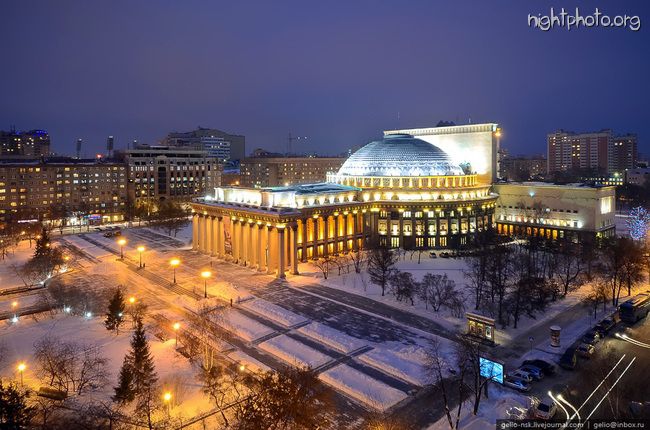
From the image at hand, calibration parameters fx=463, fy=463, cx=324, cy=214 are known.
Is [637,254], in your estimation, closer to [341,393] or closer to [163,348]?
[341,393]

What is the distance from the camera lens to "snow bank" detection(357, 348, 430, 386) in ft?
101

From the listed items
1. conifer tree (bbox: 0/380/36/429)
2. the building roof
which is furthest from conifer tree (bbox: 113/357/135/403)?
the building roof

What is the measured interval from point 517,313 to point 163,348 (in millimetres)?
29279

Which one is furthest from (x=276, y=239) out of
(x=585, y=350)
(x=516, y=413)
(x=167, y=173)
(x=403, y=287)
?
(x=167, y=173)

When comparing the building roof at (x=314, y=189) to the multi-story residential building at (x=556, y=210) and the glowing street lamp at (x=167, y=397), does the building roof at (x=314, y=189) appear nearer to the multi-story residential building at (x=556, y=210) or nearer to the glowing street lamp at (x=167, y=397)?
the multi-story residential building at (x=556, y=210)

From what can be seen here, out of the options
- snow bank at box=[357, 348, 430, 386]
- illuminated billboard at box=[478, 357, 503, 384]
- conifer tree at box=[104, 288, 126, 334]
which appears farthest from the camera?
conifer tree at box=[104, 288, 126, 334]

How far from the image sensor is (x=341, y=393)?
28.9 m

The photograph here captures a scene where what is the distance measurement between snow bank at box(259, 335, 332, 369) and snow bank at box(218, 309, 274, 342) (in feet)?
5.59

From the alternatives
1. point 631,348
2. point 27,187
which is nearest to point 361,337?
point 631,348

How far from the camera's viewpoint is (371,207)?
77.4 m

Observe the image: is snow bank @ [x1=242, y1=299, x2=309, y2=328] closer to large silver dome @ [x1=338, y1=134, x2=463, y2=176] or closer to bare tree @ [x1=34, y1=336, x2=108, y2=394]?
bare tree @ [x1=34, y1=336, x2=108, y2=394]

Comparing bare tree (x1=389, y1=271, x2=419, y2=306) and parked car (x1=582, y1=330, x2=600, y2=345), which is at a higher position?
bare tree (x1=389, y1=271, x2=419, y2=306)

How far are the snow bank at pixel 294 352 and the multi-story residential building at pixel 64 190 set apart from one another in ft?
287

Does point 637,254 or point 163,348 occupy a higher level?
point 637,254
